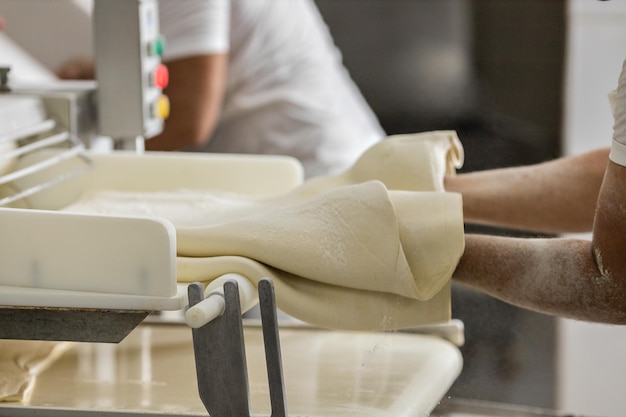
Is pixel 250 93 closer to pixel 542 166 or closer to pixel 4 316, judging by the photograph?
pixel 542 166

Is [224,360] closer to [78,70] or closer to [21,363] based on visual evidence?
[21,363]

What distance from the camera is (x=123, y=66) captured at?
1177 millimetres

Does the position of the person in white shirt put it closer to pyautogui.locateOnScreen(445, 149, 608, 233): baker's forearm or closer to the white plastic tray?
pyautogui.locateOnScreen(445, 149, 608, 233): baker's forearm

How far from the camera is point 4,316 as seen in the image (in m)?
0.70

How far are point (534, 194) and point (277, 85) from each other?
906mm

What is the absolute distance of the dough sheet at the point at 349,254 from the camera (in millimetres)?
700

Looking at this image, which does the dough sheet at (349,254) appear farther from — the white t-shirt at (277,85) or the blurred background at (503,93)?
the white t-shirt at (277,85)

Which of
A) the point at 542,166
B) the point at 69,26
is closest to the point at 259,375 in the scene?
the point at 542,166

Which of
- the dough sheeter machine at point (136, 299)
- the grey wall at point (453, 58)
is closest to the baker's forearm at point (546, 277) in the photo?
the dough sheeter machine at point (136, 299)

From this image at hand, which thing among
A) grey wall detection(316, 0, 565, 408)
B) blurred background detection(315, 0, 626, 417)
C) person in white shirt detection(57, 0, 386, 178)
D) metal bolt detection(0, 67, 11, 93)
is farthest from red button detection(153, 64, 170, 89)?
grey wall detection(316, 0, 565, 408)

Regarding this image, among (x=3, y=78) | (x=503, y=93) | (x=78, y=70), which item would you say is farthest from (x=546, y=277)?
(x=503, y=93)

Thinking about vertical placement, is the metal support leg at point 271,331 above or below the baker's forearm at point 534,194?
below

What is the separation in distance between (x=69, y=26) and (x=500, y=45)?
1419mm

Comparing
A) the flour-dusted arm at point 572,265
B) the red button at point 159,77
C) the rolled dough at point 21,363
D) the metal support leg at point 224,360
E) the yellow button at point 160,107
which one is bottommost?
the rolled dough at point 21,363
